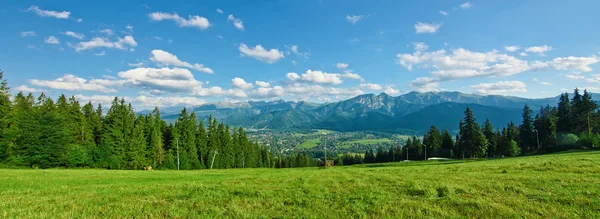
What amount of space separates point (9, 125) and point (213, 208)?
58.2 meters

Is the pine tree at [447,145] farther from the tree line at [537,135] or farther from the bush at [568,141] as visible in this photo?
the bush at [568,141]

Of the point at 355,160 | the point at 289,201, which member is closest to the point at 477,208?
the point at 289,201

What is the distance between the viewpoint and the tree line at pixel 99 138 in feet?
146

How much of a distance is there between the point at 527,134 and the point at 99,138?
112 m

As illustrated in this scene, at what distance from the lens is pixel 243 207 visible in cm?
834

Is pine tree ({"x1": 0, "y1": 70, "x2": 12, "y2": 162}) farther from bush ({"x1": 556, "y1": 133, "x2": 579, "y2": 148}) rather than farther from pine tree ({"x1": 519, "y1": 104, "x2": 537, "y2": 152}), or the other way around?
pine tree ({"x1": 519, "y1": 104, "x2": 537, "y2": 152})

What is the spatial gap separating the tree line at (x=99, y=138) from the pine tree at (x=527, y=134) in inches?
3427

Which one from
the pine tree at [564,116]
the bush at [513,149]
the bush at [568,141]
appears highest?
the pine tree at [564,116]

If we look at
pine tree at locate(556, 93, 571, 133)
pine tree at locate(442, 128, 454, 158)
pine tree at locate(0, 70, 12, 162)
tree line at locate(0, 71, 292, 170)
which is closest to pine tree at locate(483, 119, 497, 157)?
pine tree at locate(442, 128, 454, 158)

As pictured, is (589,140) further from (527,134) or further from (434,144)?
(434,144)

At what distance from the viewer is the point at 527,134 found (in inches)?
3302

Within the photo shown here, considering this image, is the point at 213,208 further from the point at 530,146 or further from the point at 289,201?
the point at 530,146

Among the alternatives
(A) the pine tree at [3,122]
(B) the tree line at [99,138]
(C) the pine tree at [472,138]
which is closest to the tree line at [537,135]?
(C) the pine tree at [472,138]

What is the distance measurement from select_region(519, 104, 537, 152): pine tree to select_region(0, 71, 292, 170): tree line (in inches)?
3427
